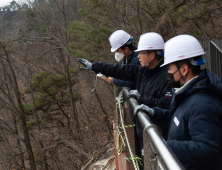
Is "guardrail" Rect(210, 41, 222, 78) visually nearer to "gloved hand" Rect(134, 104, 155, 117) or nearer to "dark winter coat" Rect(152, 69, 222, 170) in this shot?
"gloved hand" Rect(134, 104, 155, 117)

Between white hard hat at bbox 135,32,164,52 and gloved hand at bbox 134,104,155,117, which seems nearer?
gloved hand at bbox 134,104,155,117

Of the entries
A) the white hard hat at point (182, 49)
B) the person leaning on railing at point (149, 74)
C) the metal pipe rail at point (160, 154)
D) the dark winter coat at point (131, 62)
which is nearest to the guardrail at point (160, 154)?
the metal pipe rail at point (160, 154)

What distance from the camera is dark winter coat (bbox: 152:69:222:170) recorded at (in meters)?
1.40

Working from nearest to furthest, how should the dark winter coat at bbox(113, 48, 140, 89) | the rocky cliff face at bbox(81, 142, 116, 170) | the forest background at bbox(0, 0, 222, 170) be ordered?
1. the dark winter coat at bbox(113, 48, 140, 89)
2. the rocky cliff face at bbox(81, 142, 116, 170)
3. the forest background at bbox(0, 0, 222, 170)

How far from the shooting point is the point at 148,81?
8.80 ft

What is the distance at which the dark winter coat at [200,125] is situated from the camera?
1.40 meters

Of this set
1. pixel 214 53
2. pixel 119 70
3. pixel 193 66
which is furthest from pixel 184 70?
pixel 214 53

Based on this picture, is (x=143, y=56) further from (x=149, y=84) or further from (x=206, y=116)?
(x=206, y=116)

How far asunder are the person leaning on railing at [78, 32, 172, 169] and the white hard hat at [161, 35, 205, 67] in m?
0.57

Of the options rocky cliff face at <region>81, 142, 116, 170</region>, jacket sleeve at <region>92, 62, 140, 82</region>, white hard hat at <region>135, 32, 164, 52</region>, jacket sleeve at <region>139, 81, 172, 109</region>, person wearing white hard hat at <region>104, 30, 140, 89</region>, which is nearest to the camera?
jacket sleeve at <region>139, 81, 172, 109</region>

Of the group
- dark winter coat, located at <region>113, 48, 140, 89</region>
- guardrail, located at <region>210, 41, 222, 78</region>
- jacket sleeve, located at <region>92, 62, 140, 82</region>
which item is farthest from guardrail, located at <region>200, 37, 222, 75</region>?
jacket sleeve, located at <region>92, 62, 140, 82</region>

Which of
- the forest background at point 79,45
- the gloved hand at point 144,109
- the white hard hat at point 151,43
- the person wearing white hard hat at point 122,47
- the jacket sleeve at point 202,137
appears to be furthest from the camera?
the forest background at point 79,45

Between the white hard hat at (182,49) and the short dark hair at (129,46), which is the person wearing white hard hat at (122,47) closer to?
the short dark hair at (129,46)

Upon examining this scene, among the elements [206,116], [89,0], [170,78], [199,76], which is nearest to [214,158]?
[206,116]
